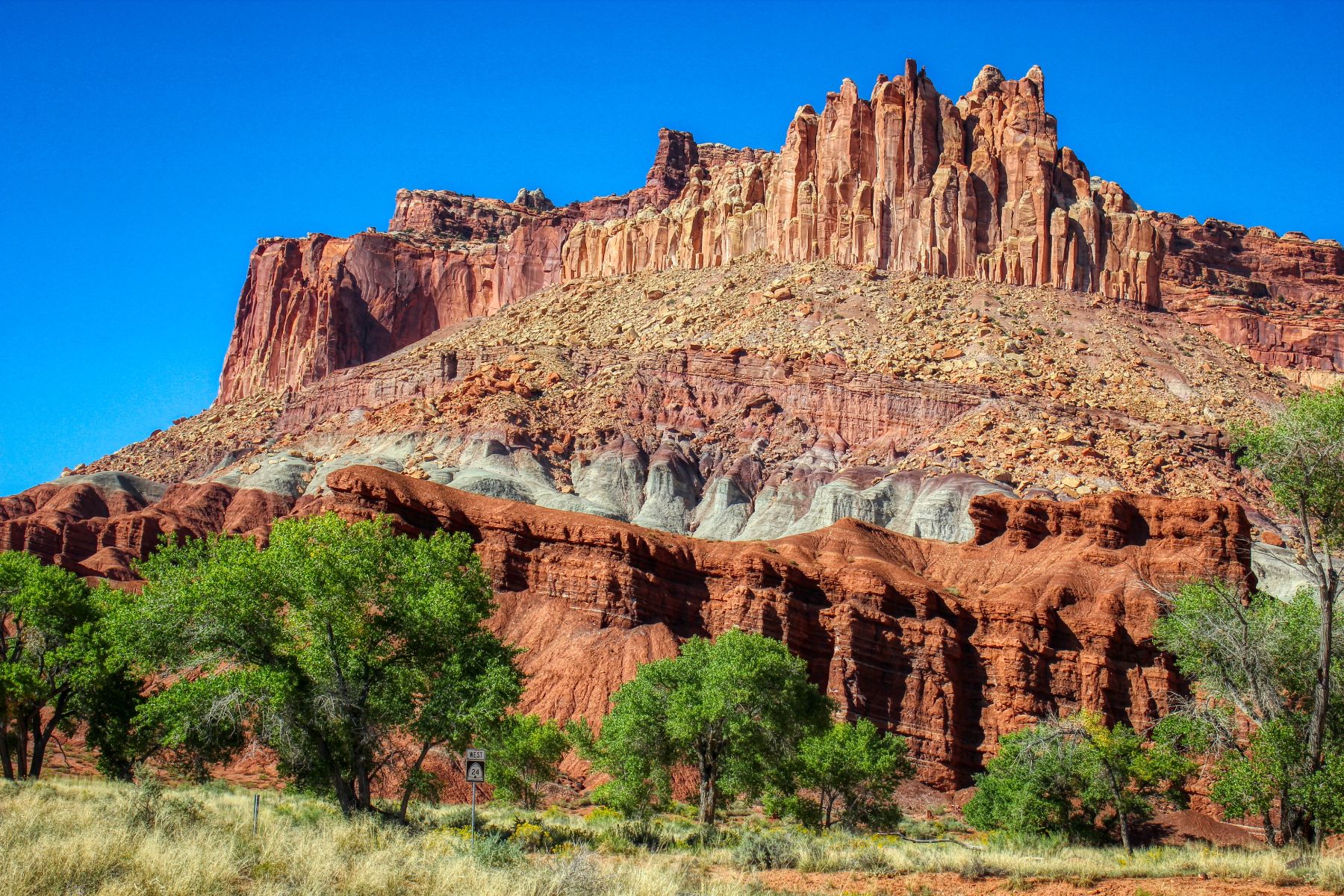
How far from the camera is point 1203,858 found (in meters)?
21.9

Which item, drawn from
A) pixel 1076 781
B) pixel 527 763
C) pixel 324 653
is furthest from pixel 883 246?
pixel 324 653

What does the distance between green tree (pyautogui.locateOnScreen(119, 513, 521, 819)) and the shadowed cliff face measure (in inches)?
4097

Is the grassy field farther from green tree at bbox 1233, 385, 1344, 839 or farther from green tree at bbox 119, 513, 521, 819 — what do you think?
green tree at bbox 1233, 385, 1344, 839

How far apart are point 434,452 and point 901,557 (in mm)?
40262

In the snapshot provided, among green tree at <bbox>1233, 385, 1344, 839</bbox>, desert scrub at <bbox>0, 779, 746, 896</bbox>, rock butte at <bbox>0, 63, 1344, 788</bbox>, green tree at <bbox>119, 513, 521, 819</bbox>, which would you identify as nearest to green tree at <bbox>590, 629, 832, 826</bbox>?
green tree at <bbox>119, 513, 521, 819</bbox>

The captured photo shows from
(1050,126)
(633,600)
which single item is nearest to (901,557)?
(633,600)

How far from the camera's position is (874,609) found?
210 ft

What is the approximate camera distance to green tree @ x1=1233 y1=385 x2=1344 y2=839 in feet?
74.2

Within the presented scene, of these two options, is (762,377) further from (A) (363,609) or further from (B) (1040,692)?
(A) (363,609)

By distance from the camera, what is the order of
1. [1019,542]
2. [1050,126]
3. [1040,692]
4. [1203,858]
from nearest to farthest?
[1203,858] → [1040,692] → [1019,542] → [1050,126]

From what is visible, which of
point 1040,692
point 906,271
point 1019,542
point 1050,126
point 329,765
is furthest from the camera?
point 1050,126

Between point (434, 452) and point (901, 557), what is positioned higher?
point (434, 452)

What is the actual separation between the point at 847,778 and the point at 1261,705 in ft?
61.4

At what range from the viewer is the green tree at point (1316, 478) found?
2261 centimetres
